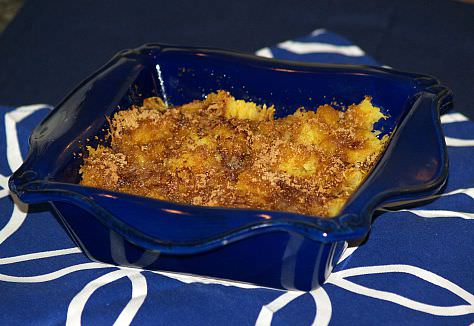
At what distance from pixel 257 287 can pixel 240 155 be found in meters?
0.16

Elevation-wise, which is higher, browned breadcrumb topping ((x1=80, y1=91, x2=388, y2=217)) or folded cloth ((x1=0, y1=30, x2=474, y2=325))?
browned breadcrumb topping ((x1=80, y1=91, x2=388, y2=217))

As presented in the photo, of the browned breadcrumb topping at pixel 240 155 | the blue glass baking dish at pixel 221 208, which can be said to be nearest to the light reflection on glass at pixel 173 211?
the blue glass baking dish at pixel 221 208

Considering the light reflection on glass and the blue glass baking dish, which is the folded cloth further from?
the light reflection on glass

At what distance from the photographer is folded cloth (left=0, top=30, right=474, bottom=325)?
730mm

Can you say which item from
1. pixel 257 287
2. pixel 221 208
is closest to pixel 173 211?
pixel 221 208

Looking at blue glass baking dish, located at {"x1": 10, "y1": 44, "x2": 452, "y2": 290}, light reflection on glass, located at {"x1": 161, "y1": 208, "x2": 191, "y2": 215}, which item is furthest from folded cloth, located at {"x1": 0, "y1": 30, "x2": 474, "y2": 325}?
light reflection on glass, located at {"x1": 161, "y1": 208, "x2": 191, "y2": 215}

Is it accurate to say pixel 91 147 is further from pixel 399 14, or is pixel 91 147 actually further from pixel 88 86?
pixel 399 14

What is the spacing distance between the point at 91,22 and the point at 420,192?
0.79 meters

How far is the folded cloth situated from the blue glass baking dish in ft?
0.07

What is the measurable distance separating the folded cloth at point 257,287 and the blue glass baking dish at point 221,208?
0.8 inches

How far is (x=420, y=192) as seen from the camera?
2.28 ft

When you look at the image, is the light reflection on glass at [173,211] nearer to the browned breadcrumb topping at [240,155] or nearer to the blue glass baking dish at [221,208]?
the blue glass baking dish at [221,208]

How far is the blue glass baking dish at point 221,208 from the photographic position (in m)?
0.65

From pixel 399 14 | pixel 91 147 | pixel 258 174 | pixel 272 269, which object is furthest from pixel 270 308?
pixel 399 14
